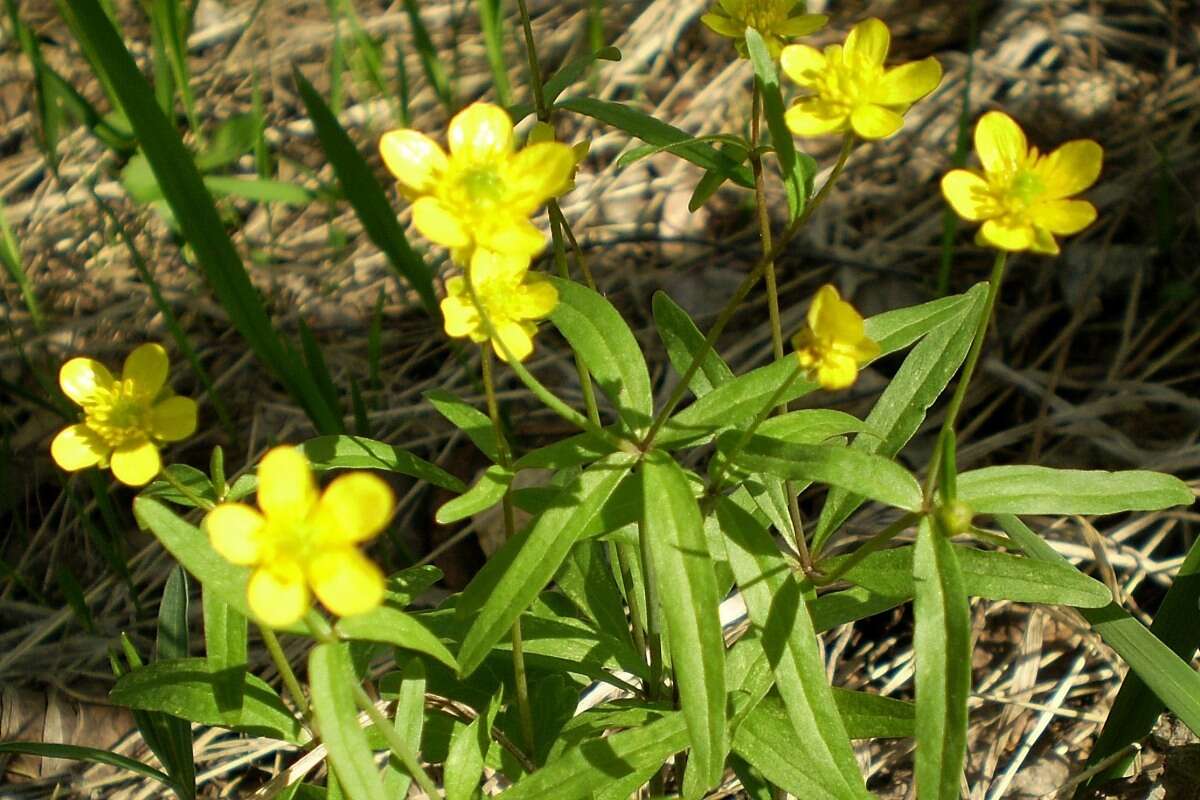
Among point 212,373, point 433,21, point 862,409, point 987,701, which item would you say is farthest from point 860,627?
point 433,21

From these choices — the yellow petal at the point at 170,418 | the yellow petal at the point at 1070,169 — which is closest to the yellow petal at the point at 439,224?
the yellow petal at the point at 170,418

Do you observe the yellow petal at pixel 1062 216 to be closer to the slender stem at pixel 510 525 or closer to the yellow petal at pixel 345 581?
the slender stem at pixel 510 525

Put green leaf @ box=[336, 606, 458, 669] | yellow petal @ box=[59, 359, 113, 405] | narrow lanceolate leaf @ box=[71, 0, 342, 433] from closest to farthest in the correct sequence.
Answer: green leaf @ box=[336, 606, 458, 669]
yellow petal @ box=[59, 359, 113, 405]
narrow lanceolate leaf @ box=[71, 0, 342, 433]

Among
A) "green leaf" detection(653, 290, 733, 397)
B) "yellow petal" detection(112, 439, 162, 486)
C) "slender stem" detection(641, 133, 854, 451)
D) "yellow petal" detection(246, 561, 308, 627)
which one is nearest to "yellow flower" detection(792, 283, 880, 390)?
"slender stem" detection(641, 133, 854, 451)

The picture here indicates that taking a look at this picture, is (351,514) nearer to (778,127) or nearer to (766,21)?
(778,127)

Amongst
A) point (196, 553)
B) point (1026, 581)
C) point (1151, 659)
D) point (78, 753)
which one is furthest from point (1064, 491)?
point (78, 753)

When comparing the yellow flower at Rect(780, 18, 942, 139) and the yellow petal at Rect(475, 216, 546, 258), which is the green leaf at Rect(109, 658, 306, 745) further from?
the yellow flower at Rect(780, 18, 942, 139)
